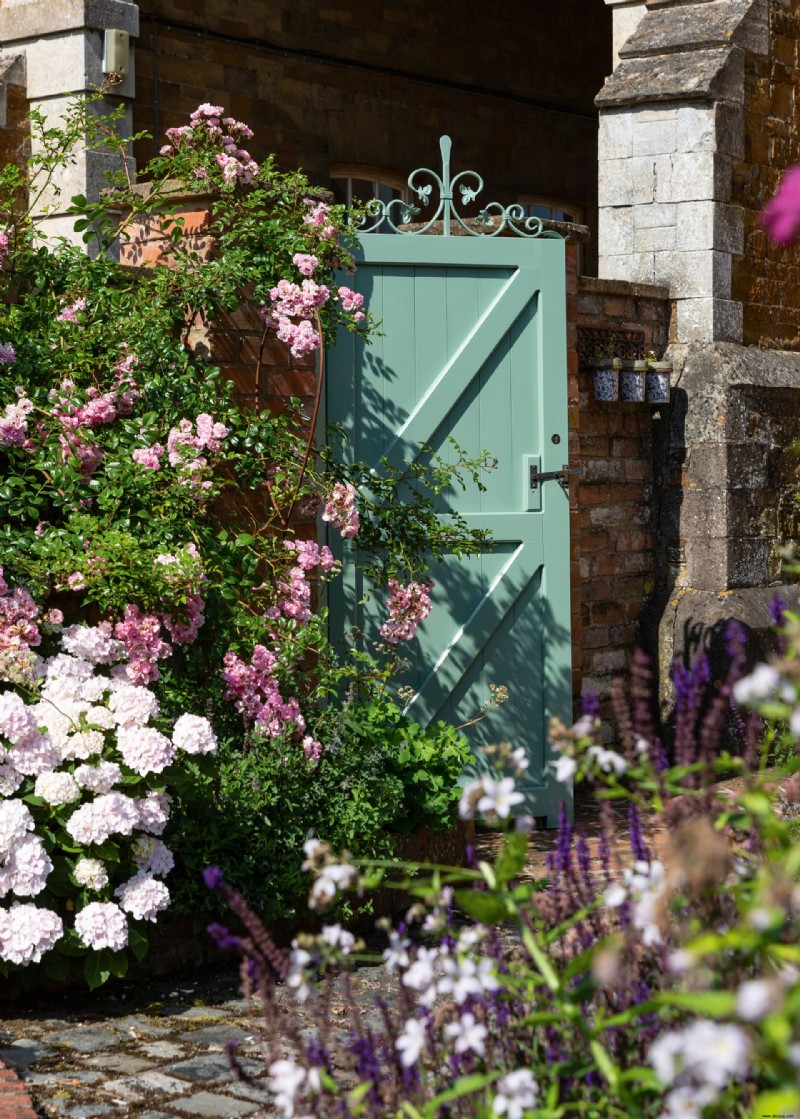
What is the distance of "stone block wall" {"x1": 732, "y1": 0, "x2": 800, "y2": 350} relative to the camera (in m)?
8.20

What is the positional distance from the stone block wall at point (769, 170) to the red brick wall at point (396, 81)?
340 centimetres

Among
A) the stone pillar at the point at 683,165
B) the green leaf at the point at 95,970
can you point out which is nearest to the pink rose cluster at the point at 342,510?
the green leaf at the point at 95,970

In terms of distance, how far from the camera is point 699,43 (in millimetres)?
8102

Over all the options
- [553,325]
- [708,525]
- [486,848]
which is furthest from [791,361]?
[486,848]

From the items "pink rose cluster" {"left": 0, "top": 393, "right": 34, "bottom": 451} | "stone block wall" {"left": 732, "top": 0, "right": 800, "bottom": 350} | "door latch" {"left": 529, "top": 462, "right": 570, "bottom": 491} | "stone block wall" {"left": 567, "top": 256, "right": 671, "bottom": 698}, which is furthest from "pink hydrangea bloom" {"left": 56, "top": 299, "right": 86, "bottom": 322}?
"stone block wall" {"left": 732, "top": 0, "right": 800, "bottom": 350}

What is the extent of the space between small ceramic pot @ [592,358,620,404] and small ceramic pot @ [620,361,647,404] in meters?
0.08

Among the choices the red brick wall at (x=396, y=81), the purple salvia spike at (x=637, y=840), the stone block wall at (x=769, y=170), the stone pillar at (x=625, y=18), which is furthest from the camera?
the red brick wall at (x=396, y=81)

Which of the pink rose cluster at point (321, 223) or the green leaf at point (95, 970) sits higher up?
the pink rose cluster at point (321, 223)

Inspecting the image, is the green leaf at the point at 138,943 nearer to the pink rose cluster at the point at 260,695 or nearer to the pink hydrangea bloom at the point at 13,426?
the pink rose cluster at the point at 260,695

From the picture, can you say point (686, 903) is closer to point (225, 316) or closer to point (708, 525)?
point (225, 316)

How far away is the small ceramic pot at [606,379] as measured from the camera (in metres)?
7.52

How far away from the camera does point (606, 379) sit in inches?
297

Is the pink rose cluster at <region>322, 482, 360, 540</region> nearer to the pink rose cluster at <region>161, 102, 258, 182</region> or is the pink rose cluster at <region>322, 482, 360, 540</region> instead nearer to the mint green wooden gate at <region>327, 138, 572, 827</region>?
the mint green wooden gate at <region>327, 138, 572, 827</region>

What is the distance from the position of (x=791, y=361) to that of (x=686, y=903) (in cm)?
672
